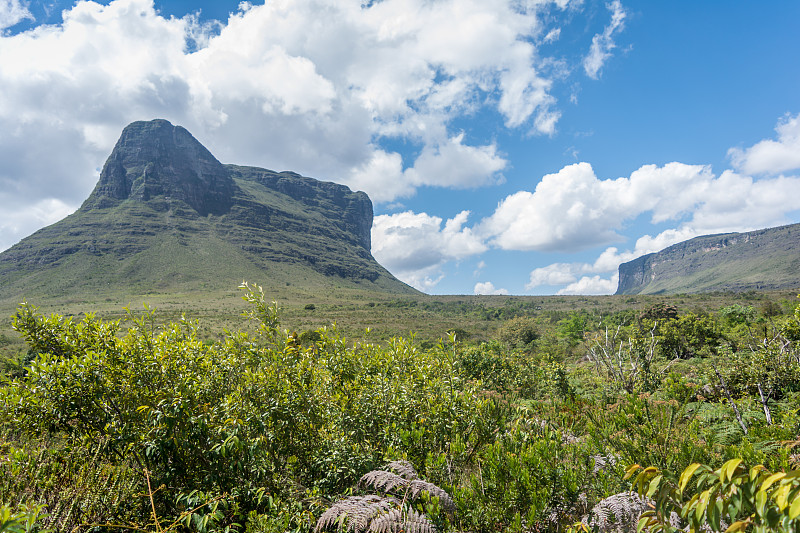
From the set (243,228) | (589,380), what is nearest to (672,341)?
(589,380)

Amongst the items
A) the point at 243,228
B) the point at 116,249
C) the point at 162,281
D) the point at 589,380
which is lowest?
the point at 589,380

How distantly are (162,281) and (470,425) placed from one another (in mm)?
91964

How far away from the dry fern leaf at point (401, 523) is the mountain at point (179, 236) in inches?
3301

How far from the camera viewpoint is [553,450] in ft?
11.8

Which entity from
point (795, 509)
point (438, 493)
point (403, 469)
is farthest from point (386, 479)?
point (795, 509)

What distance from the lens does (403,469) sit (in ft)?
10.8

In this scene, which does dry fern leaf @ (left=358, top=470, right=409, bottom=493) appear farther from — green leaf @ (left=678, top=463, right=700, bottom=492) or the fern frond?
green leaf @ (left=678, top=463, right=700, bottom=492)

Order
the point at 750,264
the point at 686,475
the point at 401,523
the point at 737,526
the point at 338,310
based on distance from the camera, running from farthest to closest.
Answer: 1. the point at 750,264
2. the point at 338,310
3. the point at 401,523
4. the point at 686,475
5. the point at 737,526

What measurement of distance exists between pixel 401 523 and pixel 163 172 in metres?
160

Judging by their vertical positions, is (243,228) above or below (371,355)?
above

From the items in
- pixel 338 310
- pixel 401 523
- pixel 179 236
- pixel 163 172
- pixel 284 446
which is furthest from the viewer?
pixel 163 172

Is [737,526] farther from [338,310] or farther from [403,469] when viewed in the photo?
[338,310]

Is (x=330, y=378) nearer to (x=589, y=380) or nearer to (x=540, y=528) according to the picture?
(x=540, y=528)

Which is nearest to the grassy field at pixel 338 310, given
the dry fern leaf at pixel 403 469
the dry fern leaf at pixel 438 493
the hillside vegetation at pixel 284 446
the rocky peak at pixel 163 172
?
the hillside vegetation at pixel 284 446
